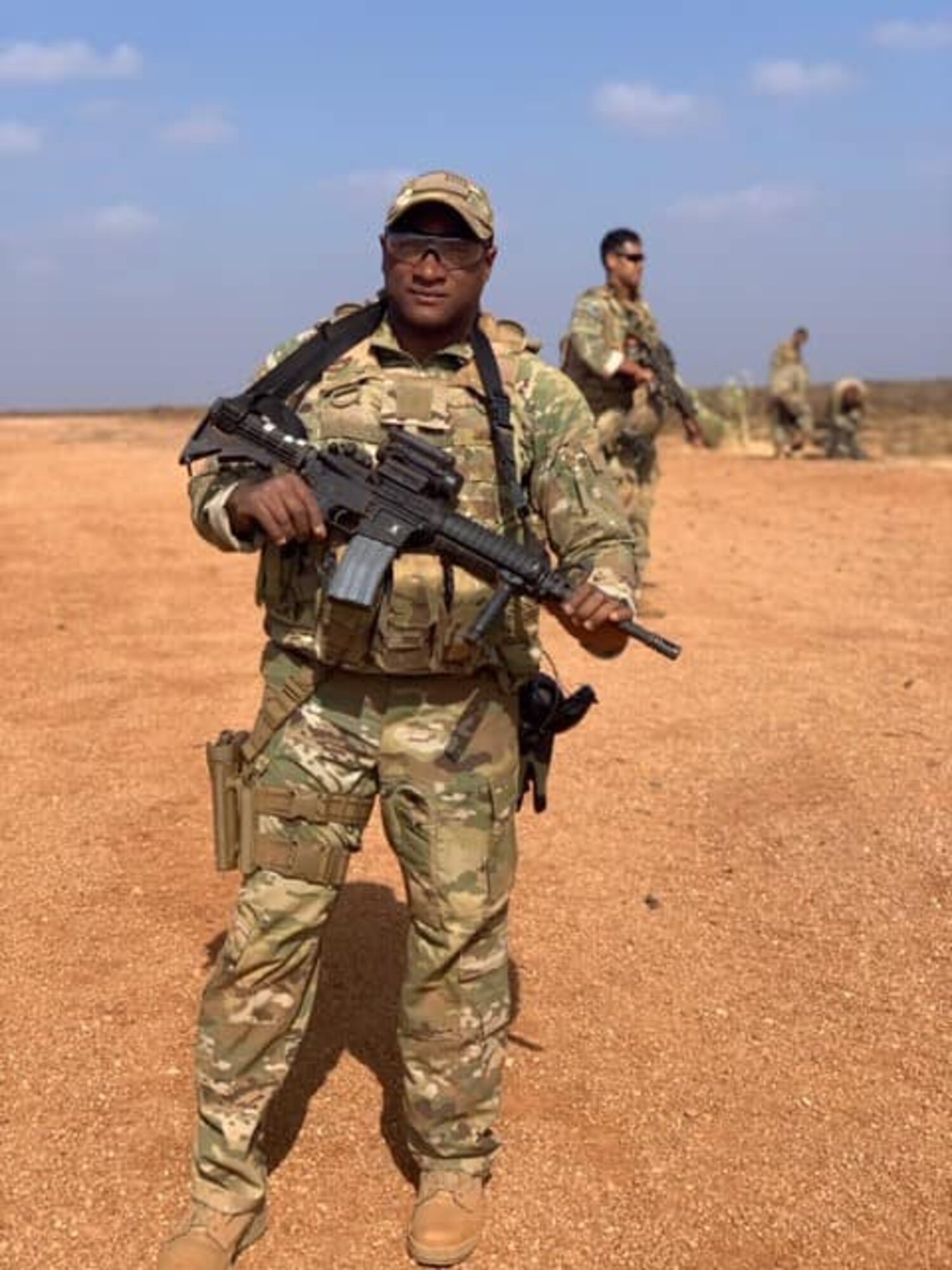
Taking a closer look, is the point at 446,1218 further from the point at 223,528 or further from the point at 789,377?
the point at 789,377

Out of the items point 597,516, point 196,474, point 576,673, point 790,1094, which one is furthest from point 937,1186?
point 576,673

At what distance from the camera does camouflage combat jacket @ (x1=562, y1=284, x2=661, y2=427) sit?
27.9ft

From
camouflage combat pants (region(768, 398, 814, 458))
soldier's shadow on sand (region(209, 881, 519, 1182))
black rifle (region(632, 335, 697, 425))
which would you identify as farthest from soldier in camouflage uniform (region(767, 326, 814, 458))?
soldier's shadow on sand (region(209, 881, 519, 1182))

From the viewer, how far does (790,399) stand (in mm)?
19938

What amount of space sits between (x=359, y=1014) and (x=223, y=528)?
1739 mm

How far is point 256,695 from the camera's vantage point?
23.2 feet

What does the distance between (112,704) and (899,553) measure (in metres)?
7.35

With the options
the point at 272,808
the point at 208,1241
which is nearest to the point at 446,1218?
the point at 208,1241

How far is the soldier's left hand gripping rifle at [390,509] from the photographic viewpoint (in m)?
2.77

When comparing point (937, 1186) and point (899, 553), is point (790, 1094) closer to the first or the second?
point (937, 1186)

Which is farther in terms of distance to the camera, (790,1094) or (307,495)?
(790,1094)

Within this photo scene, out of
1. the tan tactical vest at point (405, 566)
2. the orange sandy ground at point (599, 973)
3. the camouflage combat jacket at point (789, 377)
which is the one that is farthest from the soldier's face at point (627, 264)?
the camouflage combat jacket at point (789, 377)

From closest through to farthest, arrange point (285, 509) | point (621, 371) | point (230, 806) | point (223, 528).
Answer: point (285, 509), point (223, 528), point (230, 806), point (621, 371)

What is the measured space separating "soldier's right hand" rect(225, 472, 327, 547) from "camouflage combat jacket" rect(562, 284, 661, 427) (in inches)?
232
